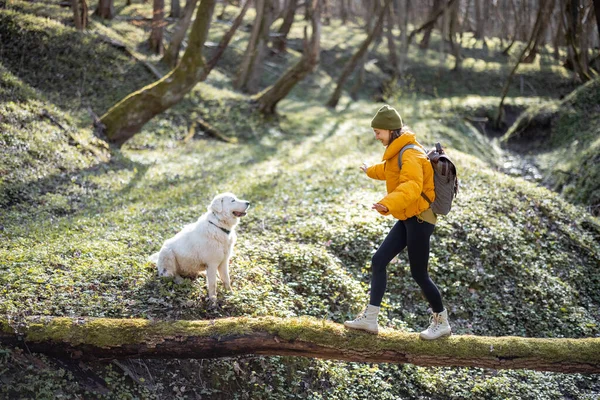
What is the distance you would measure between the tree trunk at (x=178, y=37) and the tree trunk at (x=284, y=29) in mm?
9927

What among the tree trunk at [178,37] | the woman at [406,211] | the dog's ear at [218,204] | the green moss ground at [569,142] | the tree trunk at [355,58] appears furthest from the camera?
the tree trunk at [355,58]

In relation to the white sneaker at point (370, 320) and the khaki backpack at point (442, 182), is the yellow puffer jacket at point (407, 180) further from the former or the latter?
the white sneaker at point (370, 320)

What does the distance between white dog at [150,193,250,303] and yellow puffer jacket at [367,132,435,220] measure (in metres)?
1.86

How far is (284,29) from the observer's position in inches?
1292

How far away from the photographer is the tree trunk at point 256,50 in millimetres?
24188

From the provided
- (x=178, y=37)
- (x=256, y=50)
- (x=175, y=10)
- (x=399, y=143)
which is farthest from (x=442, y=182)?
(x=175, y=10)

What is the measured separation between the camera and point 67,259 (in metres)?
7.68

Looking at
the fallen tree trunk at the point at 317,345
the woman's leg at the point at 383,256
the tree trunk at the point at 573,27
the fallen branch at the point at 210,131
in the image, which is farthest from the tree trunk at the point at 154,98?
the tree trunk at the point at 573,27

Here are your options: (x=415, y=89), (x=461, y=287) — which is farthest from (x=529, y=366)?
(x=415, y=89)

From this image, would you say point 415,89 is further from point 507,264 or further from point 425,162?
point 425,162

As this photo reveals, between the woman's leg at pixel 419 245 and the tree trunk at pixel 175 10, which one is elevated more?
the tree trunk at pixel 175 10

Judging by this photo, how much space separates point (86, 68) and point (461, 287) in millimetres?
14703

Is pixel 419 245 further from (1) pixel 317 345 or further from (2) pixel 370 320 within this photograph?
(1) pixel 317 345

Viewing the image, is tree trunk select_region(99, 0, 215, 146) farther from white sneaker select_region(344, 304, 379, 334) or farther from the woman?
white sneaker select_region(344, 304, 379, 334)
